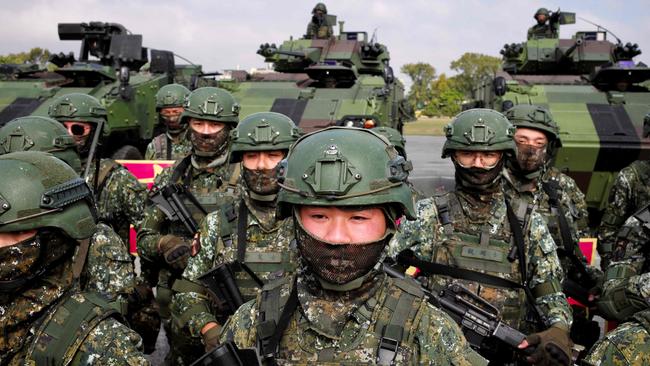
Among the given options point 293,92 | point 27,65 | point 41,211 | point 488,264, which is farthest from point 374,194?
point 27,65

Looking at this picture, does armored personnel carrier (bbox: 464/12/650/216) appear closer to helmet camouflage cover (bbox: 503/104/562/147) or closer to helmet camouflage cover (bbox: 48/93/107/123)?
helmet camouflage cover (bbox: 503/104/562/147)

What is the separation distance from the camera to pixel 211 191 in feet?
18.7

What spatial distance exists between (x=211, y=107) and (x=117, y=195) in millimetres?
1218

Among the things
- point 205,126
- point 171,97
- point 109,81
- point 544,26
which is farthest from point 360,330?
point 544,26

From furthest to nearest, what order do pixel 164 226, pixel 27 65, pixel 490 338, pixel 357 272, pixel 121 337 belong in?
1. pixel 27 65
2. pixel 164 226
3. pixel 490 338
4. pixel 121 337
5. pixel 357 272

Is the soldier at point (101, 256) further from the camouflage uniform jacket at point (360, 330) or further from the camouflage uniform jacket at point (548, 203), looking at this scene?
the camouflage uniform jacket at point (548, 203)

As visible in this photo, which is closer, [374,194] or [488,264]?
[374,194]

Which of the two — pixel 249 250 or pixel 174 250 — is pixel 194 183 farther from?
pixel 249 250

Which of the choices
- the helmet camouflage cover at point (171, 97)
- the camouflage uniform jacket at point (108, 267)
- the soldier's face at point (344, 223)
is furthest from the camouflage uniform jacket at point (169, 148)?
the soldier's face at point (344, 223)

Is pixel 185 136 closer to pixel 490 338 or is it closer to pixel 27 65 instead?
pixel 490 338

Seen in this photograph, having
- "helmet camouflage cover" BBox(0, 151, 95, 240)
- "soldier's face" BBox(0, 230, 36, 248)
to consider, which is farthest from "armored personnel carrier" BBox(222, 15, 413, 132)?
"soldier's face" BBox(0, 230, 36, 248)

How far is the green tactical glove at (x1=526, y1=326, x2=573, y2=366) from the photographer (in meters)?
3.40

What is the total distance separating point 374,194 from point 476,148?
2.07 metres

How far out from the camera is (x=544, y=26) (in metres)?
16.4
